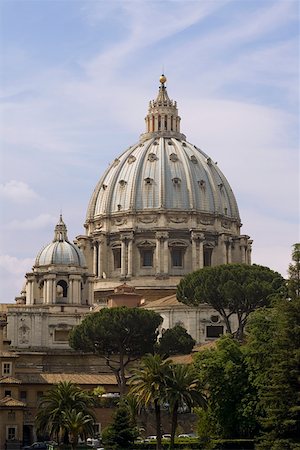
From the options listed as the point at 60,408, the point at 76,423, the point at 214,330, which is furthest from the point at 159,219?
the point at 76,423

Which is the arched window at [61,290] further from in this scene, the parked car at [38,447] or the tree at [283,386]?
the tree at [283,386]

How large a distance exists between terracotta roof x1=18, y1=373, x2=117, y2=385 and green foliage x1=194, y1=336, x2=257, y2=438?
1902 centimetres

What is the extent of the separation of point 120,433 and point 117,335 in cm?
3073

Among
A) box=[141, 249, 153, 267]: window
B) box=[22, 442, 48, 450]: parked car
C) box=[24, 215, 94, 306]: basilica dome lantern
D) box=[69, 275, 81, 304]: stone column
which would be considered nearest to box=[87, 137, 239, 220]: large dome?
box=[141, 249, 153, 267]: window

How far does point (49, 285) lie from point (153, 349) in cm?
2021

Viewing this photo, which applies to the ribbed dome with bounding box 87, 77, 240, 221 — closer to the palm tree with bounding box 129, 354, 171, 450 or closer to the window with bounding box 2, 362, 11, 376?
the window with bounding box 2, 362, 11, 376

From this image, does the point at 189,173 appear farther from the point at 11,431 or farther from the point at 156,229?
the point at 11,431

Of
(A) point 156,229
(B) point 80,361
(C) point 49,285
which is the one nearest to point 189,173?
(A) point 156,229

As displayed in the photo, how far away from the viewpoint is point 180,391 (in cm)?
6419

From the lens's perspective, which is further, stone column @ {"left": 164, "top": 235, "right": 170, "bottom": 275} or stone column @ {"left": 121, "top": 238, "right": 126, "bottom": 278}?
stone column @ {"left": 121, "top": 238, "right": 126, "bottom": 278}

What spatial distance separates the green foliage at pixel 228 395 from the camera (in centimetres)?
6494

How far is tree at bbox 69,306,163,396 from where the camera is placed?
96.1 meters

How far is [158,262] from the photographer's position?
132625 mm

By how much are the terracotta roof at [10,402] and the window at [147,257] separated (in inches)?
2136
